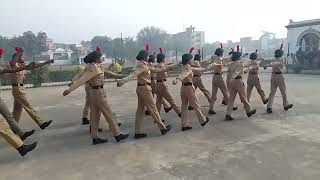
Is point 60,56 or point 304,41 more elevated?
point 304,41

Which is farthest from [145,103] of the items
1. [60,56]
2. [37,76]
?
[60,56]

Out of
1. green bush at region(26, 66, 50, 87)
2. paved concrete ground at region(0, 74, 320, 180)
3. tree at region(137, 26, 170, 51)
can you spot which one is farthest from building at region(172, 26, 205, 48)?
paved concrete ground at region(0, 74, 320, 180)

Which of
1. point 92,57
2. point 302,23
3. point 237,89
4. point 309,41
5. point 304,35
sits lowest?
point 237,89

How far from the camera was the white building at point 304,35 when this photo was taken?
24.5 metres

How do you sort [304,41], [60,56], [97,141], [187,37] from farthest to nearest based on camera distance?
1. [187,37]
2. [60,56]
3. [304,41]
4. [97,141]

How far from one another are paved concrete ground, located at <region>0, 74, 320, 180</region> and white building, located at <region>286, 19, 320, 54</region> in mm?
16932

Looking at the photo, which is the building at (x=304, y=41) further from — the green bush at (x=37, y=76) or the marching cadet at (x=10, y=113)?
the marching cadet at (x=10, y=113)

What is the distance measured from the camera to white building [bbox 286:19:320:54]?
24.5 m

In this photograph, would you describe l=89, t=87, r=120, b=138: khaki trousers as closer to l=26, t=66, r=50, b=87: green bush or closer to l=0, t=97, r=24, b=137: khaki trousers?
l=0, t=97, r=24, b=137: khaki trousers

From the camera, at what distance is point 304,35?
2542 cm

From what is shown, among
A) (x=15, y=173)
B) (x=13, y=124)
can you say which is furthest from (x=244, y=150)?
(x=13, y=124)

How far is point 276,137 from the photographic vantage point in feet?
23.4

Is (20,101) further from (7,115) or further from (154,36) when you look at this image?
(154,36)

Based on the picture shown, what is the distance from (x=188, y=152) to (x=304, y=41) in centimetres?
2237
